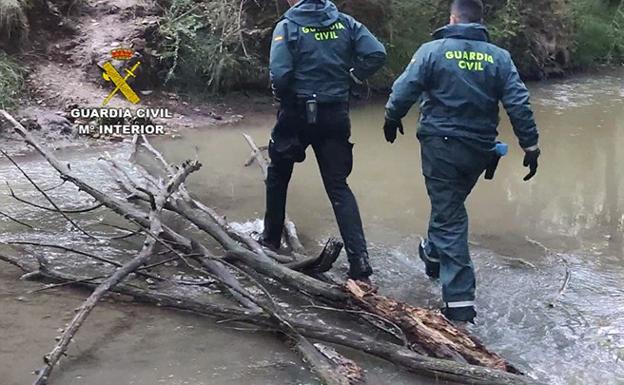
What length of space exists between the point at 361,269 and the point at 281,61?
1405mm

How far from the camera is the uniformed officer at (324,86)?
4.89m

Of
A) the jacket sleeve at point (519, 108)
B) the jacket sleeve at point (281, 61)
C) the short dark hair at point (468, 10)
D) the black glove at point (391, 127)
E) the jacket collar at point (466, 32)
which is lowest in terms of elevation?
the black glove at point (391, 127)

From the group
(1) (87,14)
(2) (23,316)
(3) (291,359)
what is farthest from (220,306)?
(1) (87,14)

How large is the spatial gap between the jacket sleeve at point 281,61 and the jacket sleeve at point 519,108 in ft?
4.27

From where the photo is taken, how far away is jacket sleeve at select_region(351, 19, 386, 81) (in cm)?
499

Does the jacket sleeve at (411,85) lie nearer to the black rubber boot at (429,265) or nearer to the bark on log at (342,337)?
the black rubber boot at (429,265)

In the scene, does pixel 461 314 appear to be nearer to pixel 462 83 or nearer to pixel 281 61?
pixel 462 83

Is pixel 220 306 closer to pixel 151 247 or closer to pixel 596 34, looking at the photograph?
pixel 151 247

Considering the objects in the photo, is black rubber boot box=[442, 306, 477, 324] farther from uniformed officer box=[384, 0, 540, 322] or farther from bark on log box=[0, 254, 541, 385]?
bark on log box=[0, 254, 541, 385]

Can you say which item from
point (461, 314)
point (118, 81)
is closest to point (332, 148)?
point (461, 314)

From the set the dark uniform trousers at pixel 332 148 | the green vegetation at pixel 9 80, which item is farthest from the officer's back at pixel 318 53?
the green vegetation at pixel 9 80

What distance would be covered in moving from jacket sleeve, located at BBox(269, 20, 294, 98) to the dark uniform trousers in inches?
8.0

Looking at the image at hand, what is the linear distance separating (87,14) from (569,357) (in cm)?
895

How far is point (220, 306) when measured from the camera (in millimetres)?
4332
